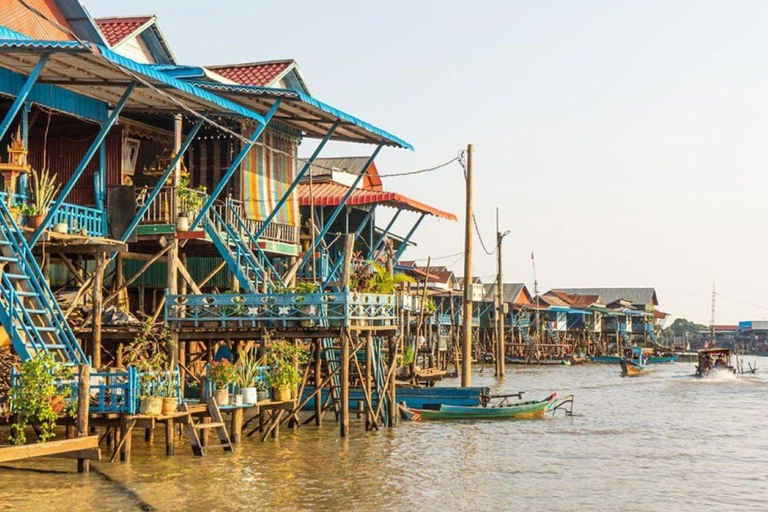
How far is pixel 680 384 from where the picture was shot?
5394cm

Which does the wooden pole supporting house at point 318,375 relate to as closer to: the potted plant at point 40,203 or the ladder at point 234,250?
the ladder at point 234,250

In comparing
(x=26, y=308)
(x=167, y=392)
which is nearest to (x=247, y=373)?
(x=167, y=392)

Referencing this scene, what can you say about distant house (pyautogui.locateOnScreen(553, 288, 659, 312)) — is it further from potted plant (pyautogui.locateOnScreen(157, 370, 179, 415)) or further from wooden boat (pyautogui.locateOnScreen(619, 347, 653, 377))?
potted plant (pyautogui.locateOnScreen(157, 370, 179, 415))

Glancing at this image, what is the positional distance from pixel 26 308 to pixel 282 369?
20.1ft

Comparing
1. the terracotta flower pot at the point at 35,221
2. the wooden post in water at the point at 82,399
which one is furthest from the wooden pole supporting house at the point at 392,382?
the wooden post in water at the point at 82,399

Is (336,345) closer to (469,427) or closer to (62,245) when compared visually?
(469,427)

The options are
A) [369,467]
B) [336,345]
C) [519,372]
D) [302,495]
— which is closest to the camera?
[302,495]

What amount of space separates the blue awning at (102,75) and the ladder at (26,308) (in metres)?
2.93

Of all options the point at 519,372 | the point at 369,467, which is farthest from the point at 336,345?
the point at 519,372

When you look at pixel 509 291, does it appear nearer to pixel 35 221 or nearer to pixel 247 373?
pixel 247 373

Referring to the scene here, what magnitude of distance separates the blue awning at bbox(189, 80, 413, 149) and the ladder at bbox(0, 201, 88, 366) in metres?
6.84

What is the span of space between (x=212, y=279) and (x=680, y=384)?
32.0 metres

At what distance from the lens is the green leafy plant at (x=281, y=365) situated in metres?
23.1

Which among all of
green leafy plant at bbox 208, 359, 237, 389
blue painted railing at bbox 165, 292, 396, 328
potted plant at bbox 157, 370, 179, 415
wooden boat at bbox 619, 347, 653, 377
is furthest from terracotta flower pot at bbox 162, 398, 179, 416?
wooden boat at bbox 619, 347, 653, 377
